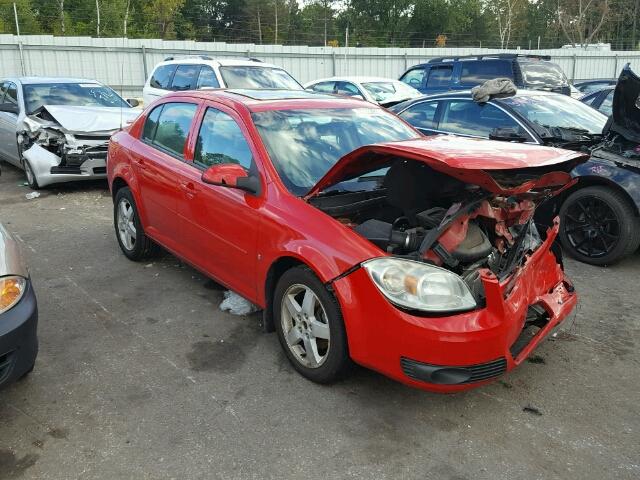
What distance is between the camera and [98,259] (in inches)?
218

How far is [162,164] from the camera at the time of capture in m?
4.54

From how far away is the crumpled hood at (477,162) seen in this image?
284cm

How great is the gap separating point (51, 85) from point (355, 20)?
54.5 m

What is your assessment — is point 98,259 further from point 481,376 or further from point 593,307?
point 593,307

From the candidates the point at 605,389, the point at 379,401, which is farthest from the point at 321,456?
the point at 605,389

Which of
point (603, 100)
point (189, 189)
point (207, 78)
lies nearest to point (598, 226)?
point (189, 189)

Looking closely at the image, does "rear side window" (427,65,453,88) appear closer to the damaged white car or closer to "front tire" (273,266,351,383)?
the damaged white car

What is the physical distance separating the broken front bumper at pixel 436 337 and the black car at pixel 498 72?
9.81 metres

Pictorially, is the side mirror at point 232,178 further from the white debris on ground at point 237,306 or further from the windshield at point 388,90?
the windshield at point 388,90

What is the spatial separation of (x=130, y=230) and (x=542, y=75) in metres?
9.83

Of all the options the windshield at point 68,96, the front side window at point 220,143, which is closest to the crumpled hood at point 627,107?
the front side window at point 220,143

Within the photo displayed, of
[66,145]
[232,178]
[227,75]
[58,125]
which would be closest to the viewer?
[232,178]

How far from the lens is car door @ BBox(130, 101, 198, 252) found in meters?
4.42

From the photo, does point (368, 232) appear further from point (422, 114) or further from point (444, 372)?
point (422, 114)
